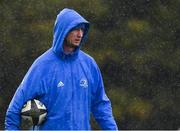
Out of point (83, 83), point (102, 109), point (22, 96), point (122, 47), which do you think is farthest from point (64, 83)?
point (122, 47)

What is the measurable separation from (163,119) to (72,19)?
539cm

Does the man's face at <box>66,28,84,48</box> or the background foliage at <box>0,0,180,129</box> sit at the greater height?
the man's face at <box>66,28,84,48</box>

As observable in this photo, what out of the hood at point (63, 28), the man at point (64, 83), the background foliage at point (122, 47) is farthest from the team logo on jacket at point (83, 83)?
the background foliage at point (122, 47)

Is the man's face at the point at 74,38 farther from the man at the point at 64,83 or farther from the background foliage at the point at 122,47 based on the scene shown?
the background foliage at the point at 122,47

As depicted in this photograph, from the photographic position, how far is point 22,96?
4.61 metres

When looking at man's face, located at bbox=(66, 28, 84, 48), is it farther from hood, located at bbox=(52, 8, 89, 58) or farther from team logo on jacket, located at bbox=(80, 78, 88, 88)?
team logo on jacket, located at bbox=(80, 78, 88, 88)

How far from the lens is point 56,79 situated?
15.3 ft

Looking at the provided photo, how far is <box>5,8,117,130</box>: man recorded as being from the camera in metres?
4.62

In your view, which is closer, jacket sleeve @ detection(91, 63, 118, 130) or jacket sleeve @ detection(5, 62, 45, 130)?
jacket sleeve @ detection(5, 62, 45, 130)

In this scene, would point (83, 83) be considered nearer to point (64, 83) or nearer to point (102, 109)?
point (64, 83)

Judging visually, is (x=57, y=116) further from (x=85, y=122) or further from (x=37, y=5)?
(x=37, y=5)

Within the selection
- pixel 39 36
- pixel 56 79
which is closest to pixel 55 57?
pixel 56 79

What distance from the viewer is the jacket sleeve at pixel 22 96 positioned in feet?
15.1

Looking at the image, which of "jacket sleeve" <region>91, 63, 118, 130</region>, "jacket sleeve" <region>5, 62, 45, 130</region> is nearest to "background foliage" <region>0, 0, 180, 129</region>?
"jacket sleeve" <region>91, 63, 118, 130</region>
